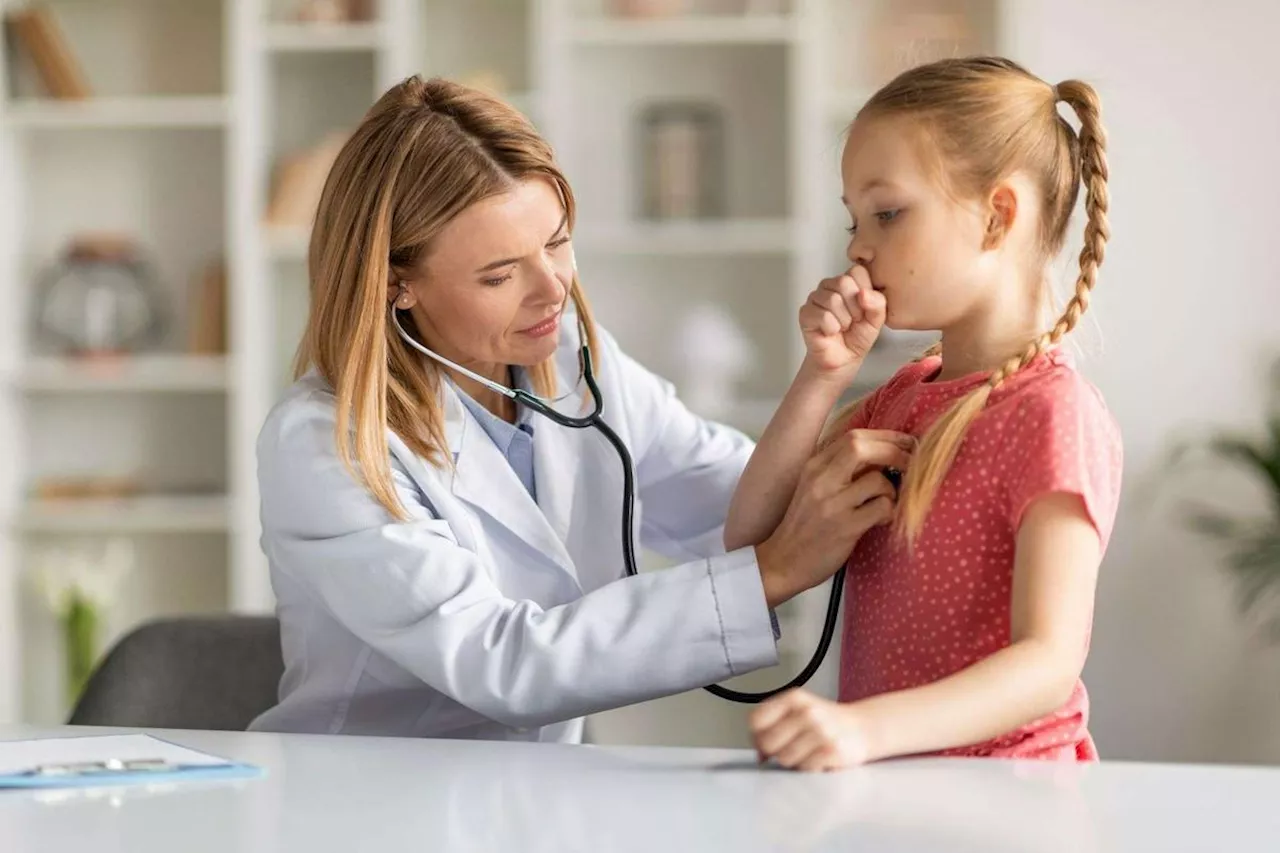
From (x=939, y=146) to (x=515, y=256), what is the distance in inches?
18.6

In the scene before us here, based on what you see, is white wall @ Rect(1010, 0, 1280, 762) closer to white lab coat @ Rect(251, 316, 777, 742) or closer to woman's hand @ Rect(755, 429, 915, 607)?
white lab coat @ Rect(251, 316, 777, 742)

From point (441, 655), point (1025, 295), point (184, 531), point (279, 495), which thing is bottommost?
point (184, 531)

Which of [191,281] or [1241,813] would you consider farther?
[191,281]

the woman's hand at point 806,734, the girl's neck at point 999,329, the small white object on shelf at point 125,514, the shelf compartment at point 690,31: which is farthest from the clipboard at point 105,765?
the shelf compartment at point 690,31

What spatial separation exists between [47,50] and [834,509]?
3.11m

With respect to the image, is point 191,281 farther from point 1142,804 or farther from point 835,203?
point 1142,804

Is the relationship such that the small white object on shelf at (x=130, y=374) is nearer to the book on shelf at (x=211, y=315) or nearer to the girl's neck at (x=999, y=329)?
the book on shelf at (x=211, y=315)

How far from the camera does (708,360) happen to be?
364 centimetres

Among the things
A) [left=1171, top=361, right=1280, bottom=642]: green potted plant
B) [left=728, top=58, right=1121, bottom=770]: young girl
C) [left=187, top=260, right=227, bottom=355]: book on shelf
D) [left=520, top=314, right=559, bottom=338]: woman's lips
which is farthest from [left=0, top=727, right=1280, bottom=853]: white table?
[left=187, top=260, right=227, bottom=355]: book on shelf

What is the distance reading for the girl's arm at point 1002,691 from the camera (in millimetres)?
1039

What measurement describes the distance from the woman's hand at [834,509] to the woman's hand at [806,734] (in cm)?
25

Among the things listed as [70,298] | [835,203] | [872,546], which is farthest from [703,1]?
[872,546]

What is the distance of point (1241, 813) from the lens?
962mm

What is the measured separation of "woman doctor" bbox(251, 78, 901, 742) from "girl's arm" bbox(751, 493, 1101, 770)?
0.59 ft
